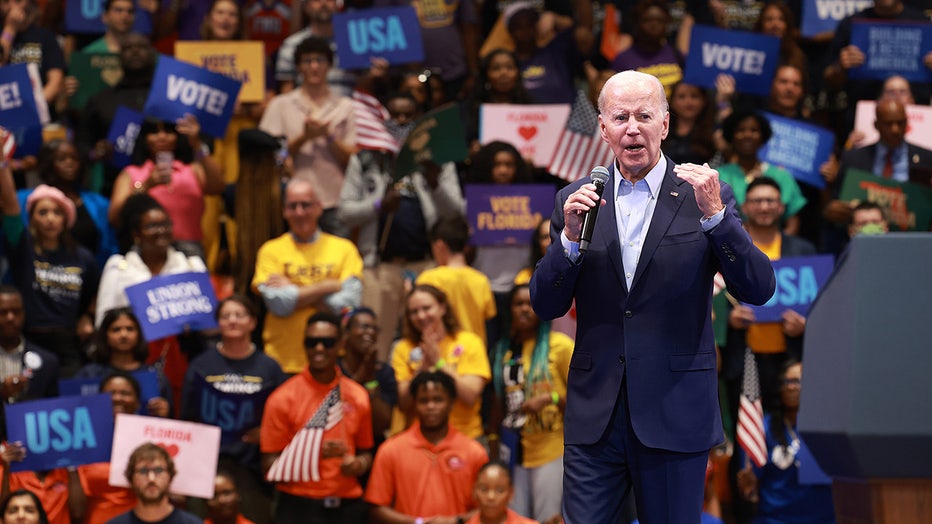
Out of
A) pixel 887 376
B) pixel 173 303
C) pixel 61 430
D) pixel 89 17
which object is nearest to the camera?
pixel 887 376

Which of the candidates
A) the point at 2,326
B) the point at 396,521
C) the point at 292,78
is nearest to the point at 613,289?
the point at 396,521

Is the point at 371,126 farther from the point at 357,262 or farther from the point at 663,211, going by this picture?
the point at 663,211

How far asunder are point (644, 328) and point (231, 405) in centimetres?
410

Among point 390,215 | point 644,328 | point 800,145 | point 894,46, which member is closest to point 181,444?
point 390,215

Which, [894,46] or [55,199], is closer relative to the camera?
[55,199]

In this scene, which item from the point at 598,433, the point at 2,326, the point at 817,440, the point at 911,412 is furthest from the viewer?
the point at 2,326

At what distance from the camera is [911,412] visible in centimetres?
274

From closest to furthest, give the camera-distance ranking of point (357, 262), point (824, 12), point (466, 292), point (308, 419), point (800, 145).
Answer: point (308, 419)
point (466, 292)
point (357, 262)
point (800, 145)
point (824, 12)

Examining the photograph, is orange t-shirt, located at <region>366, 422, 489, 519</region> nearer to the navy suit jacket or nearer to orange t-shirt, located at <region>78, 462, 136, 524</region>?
orange t-shirt, located at <region>78, 462, 136, 524</region>

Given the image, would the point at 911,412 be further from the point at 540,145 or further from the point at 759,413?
the point at 540,145

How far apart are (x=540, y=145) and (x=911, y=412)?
6078mm

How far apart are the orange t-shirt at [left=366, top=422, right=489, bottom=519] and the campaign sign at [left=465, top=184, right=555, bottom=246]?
1.47m

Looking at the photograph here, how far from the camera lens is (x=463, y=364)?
727 centimetres

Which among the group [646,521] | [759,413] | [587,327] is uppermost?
[587,327]
